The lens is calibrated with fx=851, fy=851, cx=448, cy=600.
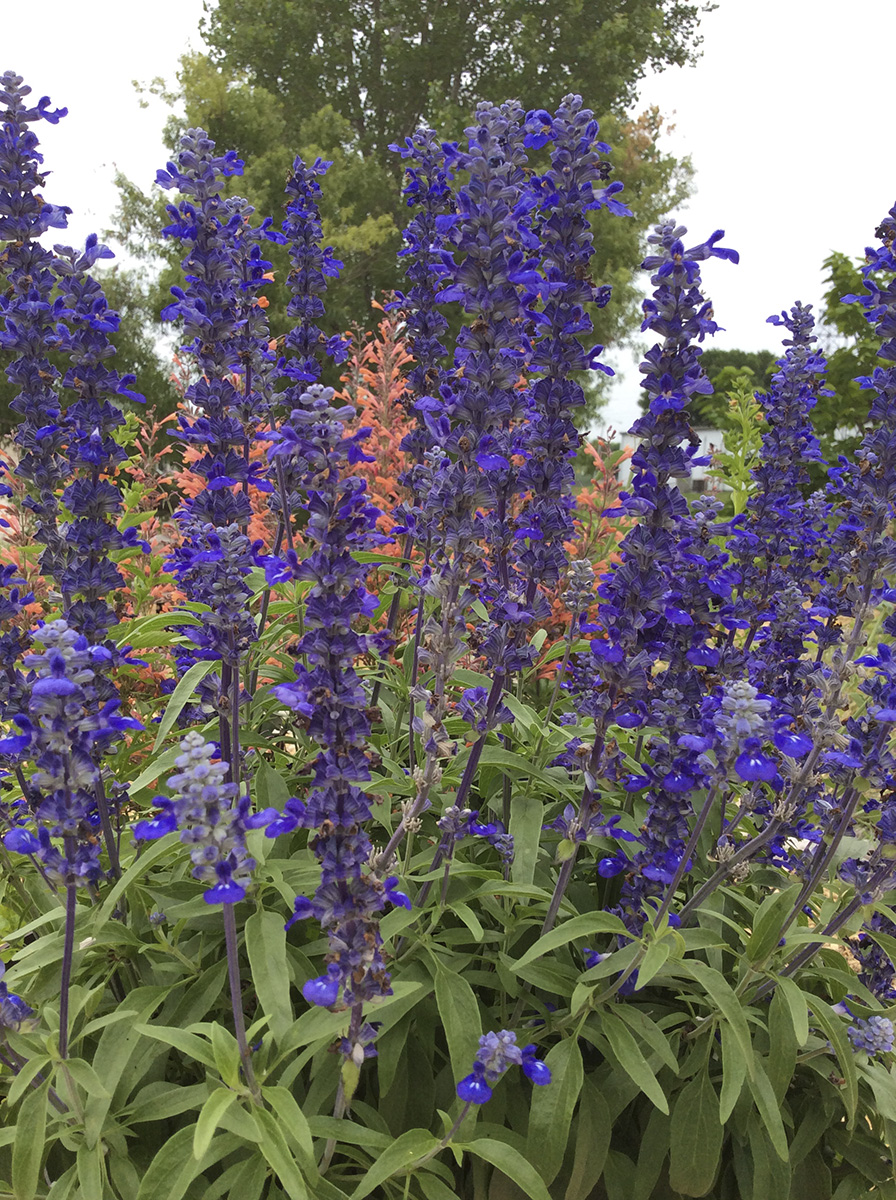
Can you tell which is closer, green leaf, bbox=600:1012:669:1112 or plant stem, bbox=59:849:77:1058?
plant stem, bbox=59:849:77:1058

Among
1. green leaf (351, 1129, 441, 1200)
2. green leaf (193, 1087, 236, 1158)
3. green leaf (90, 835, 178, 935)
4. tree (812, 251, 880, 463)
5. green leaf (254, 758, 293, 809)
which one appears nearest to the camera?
green leaf (193, 1087, 236, 1158)

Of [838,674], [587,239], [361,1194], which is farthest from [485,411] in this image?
[361,1194]

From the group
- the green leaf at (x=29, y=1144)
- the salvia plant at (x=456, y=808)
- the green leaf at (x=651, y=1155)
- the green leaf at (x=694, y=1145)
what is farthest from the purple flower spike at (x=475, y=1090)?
the green leaf at (x=29, y=1144)

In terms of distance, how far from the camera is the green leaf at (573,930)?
283 cm

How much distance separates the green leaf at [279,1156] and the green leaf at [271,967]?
25 cm

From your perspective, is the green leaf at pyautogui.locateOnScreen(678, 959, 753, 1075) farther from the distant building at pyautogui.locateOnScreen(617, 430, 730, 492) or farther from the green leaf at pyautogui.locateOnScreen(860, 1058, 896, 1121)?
the distant building at pyautogui.locateOnScreen(617, 430, 730, 492)

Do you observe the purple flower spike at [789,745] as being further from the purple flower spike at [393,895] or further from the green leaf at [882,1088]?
the green leaf at [882,1088]

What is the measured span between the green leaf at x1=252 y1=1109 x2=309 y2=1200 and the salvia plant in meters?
0.01

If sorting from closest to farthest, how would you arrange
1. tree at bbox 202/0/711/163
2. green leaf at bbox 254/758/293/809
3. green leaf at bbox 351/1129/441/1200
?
green leaf at bbox 351/1129/441/1200 < green leaf at bbox 254/758/293/809 < tree at bbox 202/0/711/163

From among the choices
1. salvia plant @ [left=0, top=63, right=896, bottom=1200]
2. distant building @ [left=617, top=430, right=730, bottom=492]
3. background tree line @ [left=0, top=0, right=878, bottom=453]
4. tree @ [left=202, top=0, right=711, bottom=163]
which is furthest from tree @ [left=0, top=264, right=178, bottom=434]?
salvia plant @ [left=0, top=63, right=896, bottom=1200]

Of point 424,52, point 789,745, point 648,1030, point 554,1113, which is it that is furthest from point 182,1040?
point 424,52

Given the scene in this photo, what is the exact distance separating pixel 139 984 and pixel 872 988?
3304 mm

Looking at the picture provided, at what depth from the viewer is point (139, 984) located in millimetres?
3572

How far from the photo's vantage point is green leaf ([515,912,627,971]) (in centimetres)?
283
